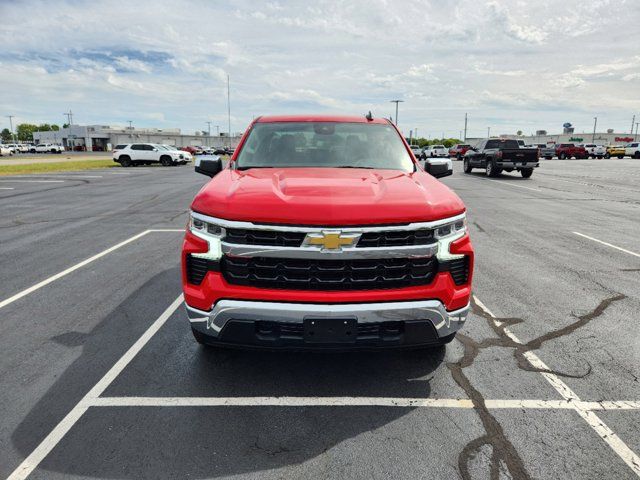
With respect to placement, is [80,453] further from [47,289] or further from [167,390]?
[47,289]

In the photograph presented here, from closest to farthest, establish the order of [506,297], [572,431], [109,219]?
[572,431]
[506,297]
[109,219]

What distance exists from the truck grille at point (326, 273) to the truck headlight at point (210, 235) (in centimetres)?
8

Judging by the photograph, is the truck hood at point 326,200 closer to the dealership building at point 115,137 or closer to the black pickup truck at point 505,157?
the black pickup truck at point 505,157

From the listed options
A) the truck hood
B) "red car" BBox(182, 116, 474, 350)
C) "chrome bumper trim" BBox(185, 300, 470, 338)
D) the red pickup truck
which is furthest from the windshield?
the red pickup truck

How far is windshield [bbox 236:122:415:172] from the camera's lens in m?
4.11

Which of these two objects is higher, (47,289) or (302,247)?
(302,247)

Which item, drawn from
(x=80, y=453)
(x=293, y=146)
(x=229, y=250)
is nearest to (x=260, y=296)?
(x=229, y=250)

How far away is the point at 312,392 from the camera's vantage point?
10.1ft

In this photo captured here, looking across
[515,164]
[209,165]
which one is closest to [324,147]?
[209,165]

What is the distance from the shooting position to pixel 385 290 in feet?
9.23

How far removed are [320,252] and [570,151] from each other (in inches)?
2274

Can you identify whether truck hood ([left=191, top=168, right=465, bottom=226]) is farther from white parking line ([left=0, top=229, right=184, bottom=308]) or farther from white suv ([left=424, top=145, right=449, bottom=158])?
white suv ([left=424, top=145, right=449, bottom=158])

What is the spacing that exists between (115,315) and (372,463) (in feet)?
10.1

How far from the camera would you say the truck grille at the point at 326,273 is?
9.09 ft
